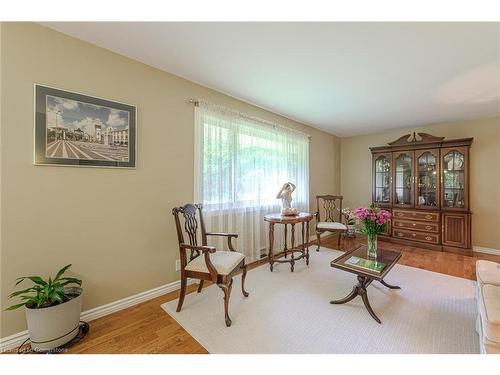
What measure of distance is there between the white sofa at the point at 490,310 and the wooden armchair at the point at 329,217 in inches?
76.2

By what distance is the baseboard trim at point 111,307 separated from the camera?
4.78 ft

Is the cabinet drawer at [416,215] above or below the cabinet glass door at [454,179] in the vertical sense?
below

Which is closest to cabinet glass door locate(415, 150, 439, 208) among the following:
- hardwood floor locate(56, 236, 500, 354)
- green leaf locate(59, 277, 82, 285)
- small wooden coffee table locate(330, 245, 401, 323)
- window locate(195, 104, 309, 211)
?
window locate(195, 104, 309, 211)

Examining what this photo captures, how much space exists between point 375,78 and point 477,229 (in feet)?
11.9

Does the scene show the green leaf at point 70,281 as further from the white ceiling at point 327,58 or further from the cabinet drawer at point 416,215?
the cabinet drawer at point 416,215

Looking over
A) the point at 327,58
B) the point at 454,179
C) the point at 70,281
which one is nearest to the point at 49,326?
the point at 70,281

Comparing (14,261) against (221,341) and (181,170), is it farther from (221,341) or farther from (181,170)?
(221,341)

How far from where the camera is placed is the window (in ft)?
8.36

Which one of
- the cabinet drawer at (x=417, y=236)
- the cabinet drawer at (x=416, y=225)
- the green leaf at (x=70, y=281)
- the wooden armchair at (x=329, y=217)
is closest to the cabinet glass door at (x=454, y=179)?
the cabinet drawer at (x=416, y=225)

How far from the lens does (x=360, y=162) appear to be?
4984 mm

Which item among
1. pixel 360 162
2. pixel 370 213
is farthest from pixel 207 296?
pixel 360 162

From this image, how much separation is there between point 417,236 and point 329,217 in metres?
1.58

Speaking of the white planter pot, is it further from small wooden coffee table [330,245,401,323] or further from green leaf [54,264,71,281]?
small wooden coffee table [330,245,401,323]

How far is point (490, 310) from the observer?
119 centimetres
